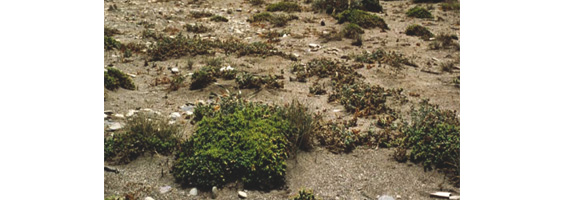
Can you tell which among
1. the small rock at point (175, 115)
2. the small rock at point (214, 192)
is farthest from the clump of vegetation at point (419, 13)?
the small rock at point (214, 192)

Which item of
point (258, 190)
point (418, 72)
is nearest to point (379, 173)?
point (258, 190)

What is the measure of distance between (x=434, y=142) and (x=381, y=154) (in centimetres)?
73

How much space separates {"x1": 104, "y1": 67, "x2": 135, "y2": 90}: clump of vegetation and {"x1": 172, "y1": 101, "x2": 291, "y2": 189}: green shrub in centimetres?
287

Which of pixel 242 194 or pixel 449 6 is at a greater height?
pixel 449 6

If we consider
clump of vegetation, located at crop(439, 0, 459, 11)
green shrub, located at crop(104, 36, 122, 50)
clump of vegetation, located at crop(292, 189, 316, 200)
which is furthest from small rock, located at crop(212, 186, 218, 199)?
clump of vegetation, located at crop(439, 0, 459, 11)

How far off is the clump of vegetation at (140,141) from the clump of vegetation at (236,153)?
320 millimetres

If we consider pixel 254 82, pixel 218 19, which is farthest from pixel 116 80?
pixel 218 19

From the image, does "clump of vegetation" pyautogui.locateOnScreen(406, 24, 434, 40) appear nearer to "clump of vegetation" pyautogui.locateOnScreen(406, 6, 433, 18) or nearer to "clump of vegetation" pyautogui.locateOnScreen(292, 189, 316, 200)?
"clump of vegetation" pyautogui.locateOnScreen(406, 6, 433, 18)

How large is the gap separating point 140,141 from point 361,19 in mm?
11279

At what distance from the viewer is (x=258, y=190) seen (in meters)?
5.19

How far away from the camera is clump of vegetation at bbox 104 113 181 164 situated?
5.66 meters

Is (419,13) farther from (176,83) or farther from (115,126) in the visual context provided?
(115,126)

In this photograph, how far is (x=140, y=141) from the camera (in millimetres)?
5777

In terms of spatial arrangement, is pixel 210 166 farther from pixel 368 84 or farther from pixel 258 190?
pixel 368 84
